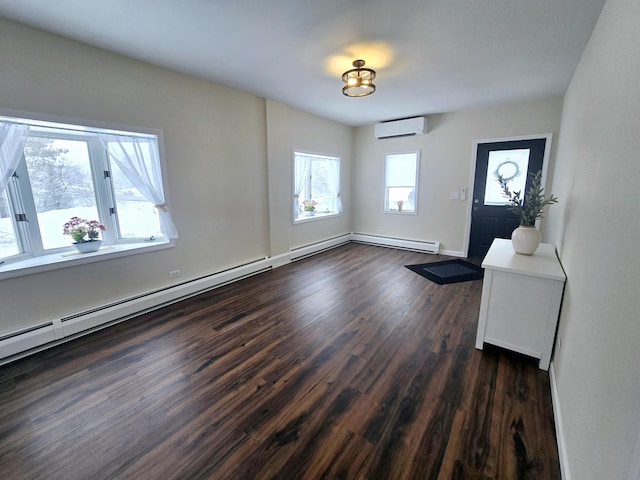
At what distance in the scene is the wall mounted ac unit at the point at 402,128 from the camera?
16.5 ft

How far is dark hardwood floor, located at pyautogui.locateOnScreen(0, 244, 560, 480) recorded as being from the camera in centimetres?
141

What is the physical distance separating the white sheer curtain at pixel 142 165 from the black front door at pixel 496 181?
490cm

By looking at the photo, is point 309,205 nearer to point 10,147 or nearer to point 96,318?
point 96,318

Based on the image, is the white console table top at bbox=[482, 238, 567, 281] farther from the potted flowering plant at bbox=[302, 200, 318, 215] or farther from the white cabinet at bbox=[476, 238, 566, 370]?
the potted flowering plant at bbox=[302, 200, 318, 215]

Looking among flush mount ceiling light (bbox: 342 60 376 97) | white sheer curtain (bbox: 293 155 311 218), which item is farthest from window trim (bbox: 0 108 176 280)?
white sheer curtain (bbox: 293 155 311 218)

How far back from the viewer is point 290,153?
15.4 ft

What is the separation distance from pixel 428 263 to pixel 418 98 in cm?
266

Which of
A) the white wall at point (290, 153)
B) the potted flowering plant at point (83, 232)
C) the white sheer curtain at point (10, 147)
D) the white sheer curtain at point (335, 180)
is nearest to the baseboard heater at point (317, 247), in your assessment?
the white wall at point (290, 153)

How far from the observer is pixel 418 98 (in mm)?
4043

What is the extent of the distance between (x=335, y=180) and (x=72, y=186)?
173 inches

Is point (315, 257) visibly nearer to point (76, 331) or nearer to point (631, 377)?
point (76, 331)

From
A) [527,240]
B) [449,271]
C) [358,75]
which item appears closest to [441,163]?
[449,271]

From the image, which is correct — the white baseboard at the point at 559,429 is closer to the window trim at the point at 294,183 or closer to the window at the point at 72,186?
the window at the point at 72,186

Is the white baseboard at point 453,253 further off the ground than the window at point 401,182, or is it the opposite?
the window at point 401,182
